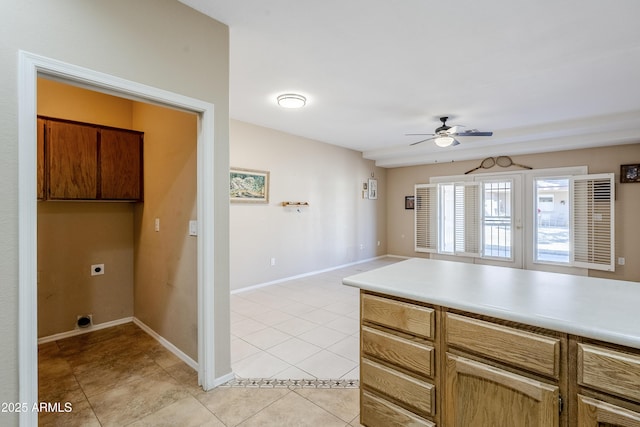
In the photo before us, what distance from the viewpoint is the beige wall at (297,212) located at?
4.61m

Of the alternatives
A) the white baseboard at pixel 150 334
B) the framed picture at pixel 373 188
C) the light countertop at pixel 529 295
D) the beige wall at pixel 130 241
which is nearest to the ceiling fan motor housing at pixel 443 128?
the light countertop at pixel 529 295

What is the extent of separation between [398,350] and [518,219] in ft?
18.4

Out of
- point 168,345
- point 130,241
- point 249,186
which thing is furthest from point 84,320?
point 249,186

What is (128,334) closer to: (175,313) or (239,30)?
(175,313)

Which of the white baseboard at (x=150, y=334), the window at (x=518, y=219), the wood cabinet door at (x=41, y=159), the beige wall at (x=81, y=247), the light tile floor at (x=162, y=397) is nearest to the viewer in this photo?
the light tile floor at (x=162, y=397)

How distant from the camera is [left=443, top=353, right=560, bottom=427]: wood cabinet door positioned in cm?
111

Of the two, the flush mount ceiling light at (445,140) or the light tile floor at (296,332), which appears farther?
the flush mount ceiling light at (445,140)

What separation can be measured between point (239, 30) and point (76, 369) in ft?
9.50

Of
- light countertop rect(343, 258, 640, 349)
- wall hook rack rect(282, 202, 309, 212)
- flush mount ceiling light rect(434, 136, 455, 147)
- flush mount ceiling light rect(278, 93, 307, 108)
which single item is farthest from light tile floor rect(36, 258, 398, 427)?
flush mount ceiling light rect(434, 136, 455, 147)

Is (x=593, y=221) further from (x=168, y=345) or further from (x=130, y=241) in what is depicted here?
(x=130, y=241)

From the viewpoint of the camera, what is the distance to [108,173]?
9.55ft

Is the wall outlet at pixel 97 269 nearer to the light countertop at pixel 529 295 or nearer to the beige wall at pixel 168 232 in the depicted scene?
the beige wall at pixel 168 232

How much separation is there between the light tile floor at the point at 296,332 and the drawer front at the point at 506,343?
4.12 feet

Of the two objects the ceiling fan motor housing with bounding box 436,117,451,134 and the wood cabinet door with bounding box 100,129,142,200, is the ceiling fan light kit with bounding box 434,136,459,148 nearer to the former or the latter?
the ceiling fan motor housing with bounding box 436,117,451,134
